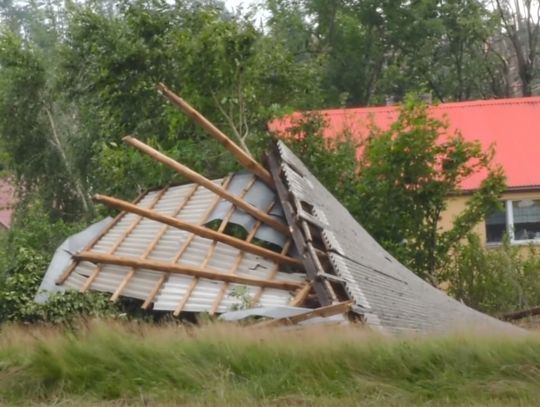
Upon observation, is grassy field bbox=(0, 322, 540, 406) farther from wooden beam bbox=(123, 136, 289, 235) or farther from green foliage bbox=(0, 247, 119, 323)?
wooden beam bbox=(123, 136, 289, 235)

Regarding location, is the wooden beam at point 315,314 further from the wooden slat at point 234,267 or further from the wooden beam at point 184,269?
the wooden beam at point 184,269

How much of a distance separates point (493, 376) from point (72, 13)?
53.8 feet

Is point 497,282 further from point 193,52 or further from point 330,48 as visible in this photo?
point 330,48

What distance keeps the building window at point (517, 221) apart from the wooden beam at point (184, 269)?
15.1m

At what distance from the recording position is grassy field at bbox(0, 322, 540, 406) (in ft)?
25.9

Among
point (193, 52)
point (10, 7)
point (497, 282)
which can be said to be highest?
point (10, 7)

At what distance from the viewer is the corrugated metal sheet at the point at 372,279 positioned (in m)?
10.9

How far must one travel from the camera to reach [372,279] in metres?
11.9

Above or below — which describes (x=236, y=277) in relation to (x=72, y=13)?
below

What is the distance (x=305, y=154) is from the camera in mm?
19188

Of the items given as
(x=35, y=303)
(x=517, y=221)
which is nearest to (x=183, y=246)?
(x=35, y=303)

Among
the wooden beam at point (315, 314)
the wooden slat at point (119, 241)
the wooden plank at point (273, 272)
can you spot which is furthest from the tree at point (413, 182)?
the wooden beam at point (315, 314)

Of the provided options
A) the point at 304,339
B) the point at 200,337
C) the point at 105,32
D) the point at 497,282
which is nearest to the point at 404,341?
the point at 304,339

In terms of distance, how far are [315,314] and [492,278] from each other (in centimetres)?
989
